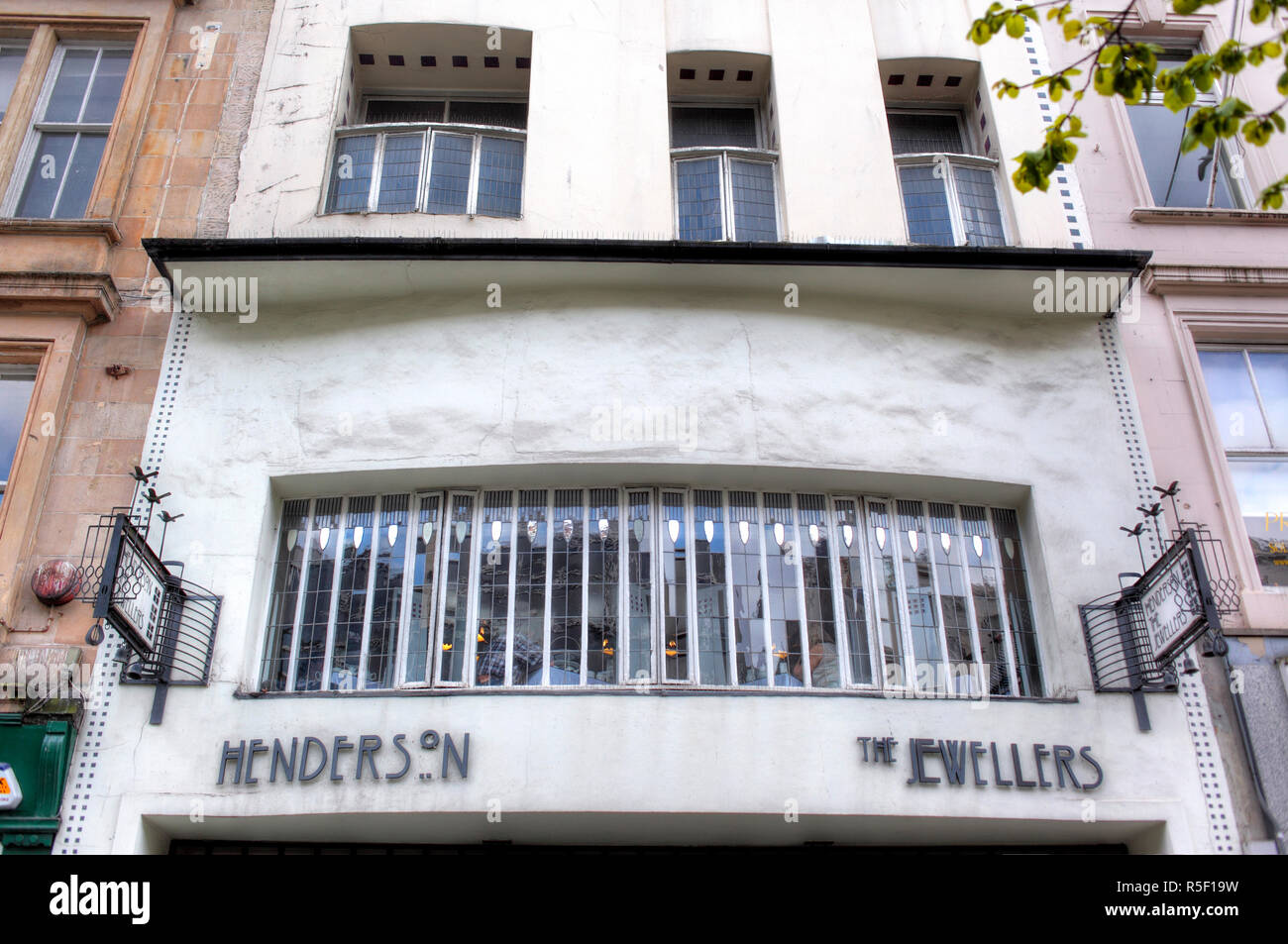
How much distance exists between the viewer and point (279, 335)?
35.3 feet

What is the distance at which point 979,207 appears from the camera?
12172 millimetres

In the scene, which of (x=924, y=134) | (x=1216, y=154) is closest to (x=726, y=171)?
(x=924, y=134)

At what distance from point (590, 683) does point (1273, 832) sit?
19.1 ft

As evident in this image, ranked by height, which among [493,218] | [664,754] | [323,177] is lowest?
[664,754]

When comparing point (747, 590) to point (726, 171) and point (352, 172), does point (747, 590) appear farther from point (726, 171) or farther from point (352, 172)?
point (352, 172)

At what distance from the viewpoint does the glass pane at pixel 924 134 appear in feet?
42.8

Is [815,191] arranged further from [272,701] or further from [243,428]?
[272,701]

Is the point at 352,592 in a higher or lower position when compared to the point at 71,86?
lower

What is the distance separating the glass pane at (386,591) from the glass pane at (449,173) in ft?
11.4

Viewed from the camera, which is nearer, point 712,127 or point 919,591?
point 919,591

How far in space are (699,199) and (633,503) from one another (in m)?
4.02

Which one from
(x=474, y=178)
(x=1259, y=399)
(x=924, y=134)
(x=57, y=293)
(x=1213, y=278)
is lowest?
(x=1259, y=399)
